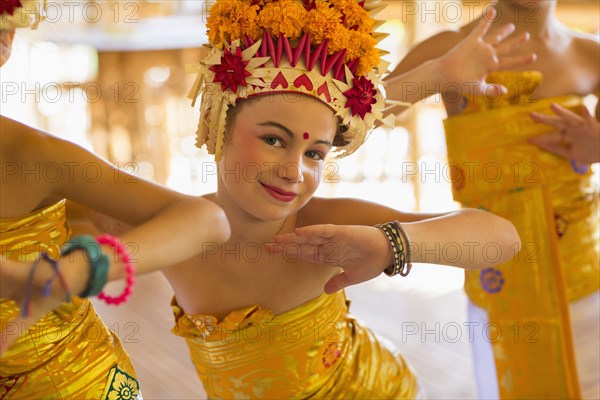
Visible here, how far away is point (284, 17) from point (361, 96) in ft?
0.69

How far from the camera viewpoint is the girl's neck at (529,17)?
183 centimetres

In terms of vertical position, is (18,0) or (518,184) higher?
(18,0)

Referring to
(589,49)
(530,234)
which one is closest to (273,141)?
(530,234)

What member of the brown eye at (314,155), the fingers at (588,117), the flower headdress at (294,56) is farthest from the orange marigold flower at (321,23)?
the fingers at (588,117)

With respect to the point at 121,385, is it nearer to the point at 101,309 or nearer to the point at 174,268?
the point at 174,268

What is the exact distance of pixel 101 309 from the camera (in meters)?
3.43

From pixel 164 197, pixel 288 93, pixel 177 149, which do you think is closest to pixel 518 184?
pixel 288 93

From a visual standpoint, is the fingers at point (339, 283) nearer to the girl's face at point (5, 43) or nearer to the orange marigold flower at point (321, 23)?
the orange marigold flower at point (321, 23)

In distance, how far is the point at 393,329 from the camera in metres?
3.31

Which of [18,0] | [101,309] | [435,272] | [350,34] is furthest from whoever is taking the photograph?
[435,272]

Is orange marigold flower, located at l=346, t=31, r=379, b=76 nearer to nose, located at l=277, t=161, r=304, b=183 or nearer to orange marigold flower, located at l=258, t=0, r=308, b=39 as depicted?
orange marigold flower, located at l=258, t=0, r=308, b=39

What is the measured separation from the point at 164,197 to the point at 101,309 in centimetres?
261

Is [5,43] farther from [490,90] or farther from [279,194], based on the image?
[490,90]

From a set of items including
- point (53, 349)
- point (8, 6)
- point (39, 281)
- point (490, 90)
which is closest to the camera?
point (39, 281)
